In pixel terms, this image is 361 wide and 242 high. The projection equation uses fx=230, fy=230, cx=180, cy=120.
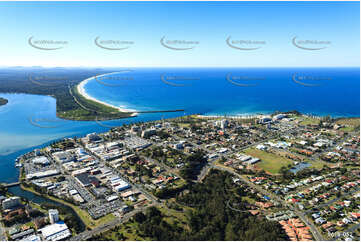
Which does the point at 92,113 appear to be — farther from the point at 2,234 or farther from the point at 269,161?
the point at 269,161

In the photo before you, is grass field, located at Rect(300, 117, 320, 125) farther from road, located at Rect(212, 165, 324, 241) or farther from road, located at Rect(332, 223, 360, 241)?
road, located at Rect(332, 223, 360, 241)

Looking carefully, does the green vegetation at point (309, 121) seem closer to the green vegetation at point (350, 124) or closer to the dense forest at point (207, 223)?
the green vegetation at point (350, 124)

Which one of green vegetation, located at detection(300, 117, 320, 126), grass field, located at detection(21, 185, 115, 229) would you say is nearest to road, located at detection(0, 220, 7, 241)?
grass field, located at detection(21, 185, 115, 229)

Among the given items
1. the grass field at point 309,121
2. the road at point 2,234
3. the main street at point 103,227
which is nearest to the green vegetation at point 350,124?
the grass field at point 309,121

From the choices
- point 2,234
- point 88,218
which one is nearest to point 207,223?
point 88,218

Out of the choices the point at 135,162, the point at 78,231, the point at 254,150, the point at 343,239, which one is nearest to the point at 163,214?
the point at 78,231

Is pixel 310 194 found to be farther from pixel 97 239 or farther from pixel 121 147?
pixel 121 147
